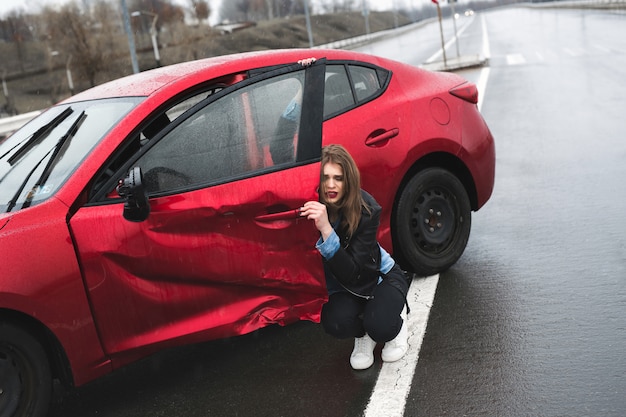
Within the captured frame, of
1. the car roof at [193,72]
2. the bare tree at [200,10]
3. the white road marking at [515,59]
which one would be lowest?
the bare tree at [200,10]

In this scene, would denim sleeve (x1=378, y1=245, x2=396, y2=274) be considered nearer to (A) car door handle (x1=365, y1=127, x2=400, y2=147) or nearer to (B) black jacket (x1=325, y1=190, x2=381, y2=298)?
(B) black jacket (x1=325, y1=190, x2=381, y2=298)

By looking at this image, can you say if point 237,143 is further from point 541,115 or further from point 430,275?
point 541,115

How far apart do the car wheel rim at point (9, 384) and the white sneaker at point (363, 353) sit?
1597 mm

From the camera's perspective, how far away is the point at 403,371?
3740 millimetres

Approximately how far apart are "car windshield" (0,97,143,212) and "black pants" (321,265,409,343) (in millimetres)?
1460

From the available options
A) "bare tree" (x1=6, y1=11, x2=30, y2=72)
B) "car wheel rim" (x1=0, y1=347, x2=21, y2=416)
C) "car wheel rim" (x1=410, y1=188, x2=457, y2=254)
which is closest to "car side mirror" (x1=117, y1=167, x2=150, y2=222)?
"car wheel rim" (x1=0, y1=347, x2=21, y2=416)

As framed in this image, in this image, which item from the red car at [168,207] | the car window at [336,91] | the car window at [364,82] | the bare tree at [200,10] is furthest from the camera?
the bare tree at [200,10]

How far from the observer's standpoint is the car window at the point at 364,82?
4527 millimetres

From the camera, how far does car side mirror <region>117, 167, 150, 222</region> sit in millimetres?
3332

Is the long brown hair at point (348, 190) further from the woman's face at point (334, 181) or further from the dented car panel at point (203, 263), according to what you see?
the dented car panel at point (203, 263)

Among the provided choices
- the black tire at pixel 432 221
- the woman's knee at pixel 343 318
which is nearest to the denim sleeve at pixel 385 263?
the woman's knee at pixel 343 318

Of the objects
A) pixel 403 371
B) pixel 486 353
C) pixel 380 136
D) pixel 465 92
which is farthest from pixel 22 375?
pixel 465 92

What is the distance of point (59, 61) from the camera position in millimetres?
79125

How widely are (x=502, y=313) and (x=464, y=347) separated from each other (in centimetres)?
51
